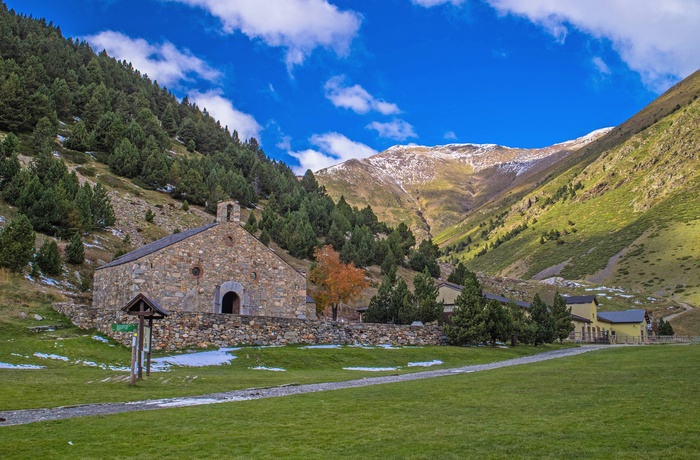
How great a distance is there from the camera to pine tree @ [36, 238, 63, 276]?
4131 cm

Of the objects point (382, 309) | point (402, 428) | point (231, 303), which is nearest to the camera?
point (402, 428)

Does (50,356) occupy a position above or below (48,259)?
below

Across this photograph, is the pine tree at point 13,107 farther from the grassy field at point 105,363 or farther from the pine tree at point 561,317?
the pine tree at point 561,317

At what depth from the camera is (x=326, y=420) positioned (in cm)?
1172

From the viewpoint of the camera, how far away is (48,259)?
41.3 m

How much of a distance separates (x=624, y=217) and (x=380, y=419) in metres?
157

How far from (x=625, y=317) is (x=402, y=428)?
8351 cm

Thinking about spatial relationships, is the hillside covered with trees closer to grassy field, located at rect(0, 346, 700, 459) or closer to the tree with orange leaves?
the tree with orange leaves

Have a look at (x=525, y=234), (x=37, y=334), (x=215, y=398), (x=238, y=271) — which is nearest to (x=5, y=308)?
(x=37, y=334)

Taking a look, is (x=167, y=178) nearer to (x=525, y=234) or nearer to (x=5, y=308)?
(x=5, y=308)

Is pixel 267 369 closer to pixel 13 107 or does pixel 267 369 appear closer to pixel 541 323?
pixel 541 323

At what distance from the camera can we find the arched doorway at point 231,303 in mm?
38594

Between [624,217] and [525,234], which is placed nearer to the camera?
[624,217]

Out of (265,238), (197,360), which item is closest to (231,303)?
(197,360)
